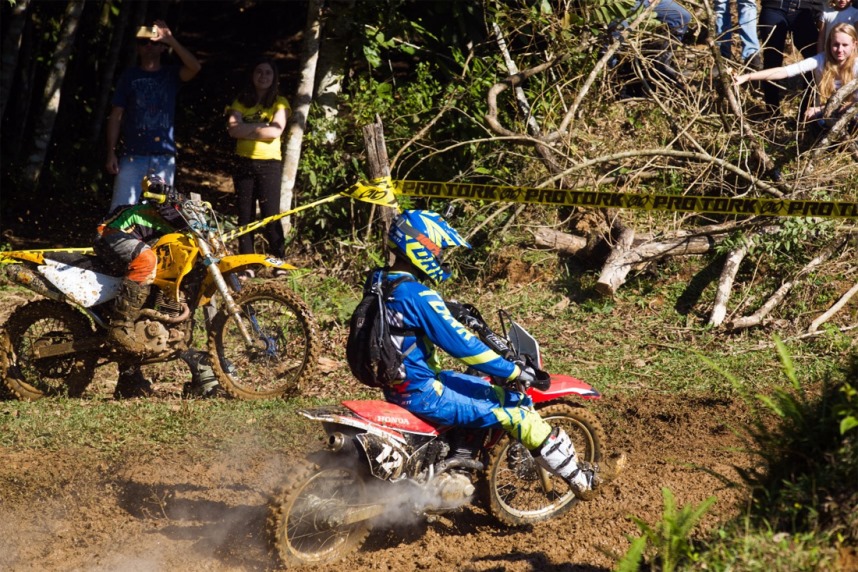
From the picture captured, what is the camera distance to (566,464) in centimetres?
558

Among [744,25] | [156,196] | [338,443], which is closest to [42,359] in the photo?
[156,196]

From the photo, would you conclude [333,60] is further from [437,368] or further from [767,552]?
[767,552]

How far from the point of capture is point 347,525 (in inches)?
214

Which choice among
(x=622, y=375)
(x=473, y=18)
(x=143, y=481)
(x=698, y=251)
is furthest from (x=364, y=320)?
(x=473, y=18)

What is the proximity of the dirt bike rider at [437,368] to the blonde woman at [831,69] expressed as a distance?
5.68 metres

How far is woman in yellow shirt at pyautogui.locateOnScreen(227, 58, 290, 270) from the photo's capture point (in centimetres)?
941

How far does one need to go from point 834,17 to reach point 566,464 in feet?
23.2

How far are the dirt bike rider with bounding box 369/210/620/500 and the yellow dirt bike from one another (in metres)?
2.15

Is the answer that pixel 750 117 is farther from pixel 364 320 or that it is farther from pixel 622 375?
pixel 364 320

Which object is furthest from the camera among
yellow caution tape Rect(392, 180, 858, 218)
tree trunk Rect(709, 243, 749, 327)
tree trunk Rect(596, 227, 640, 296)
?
tree trunk Rect(596, 227, 640, 296)

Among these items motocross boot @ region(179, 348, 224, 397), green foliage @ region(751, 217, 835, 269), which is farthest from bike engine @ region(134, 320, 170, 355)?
green foliage @ region(751, 217, 835, 269)

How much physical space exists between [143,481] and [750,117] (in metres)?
7.74

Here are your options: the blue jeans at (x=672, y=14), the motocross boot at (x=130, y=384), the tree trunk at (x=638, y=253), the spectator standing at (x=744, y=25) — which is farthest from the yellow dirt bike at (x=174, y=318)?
the spectator standing at (x=744, y=25)

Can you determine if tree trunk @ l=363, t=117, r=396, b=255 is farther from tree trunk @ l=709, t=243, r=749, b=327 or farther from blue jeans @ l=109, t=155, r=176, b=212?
tree trunk @ l=709, t=243, r=749, b=327
